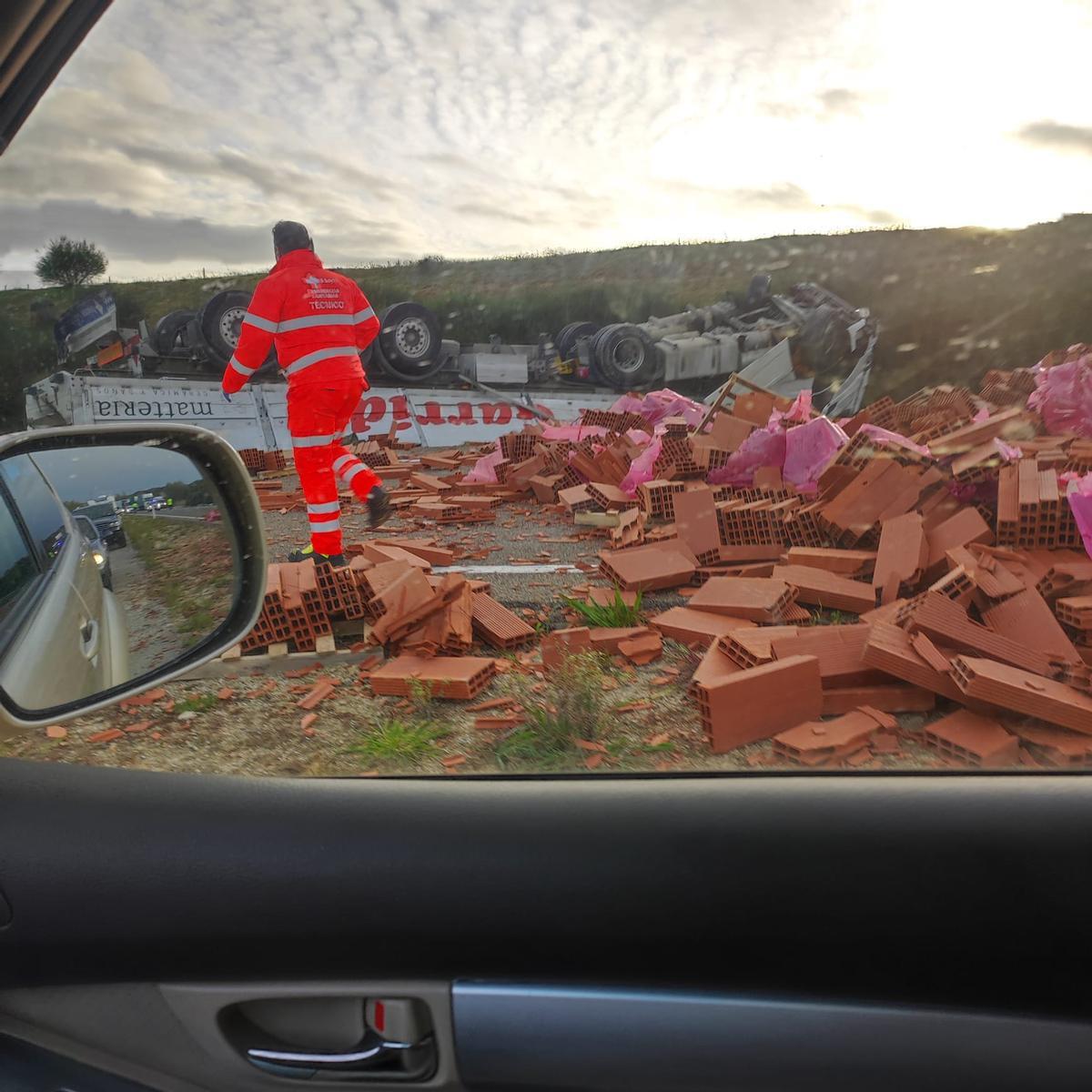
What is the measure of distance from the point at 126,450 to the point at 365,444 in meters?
3.06

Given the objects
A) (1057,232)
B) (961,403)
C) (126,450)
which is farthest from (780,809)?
(961,403)

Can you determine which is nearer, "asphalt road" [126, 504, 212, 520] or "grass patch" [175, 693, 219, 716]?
"asphalt road" [126, 504, 212, 520]

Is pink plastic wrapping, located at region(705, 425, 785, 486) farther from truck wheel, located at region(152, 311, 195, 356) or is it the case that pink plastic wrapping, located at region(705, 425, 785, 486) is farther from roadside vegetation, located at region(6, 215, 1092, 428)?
truck wheel, located at region(152, 311, 195, 356)

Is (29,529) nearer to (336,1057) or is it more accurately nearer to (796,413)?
(336,1057)

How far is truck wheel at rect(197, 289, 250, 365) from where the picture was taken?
7.39ft

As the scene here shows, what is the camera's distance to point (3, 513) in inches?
47.1

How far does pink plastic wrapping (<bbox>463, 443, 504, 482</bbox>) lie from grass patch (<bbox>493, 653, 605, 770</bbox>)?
2.84 metres

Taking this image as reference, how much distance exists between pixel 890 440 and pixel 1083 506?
88 cm

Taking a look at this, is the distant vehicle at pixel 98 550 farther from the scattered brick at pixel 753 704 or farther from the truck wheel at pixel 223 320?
the scattered brick at pixel 753 704

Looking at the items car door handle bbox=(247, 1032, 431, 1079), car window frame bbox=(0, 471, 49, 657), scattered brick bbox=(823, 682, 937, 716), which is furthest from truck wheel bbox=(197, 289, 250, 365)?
scattered brick bbox=(823, 682, 937, 716)

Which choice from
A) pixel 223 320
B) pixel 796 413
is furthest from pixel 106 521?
pixel 796 413

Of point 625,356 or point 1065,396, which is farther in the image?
point 625,356

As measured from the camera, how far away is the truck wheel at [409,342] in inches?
107

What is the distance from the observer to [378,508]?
3.78 meters
